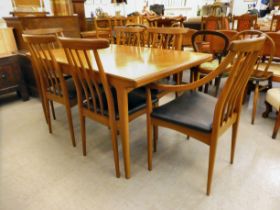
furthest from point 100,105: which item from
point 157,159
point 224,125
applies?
point 224,125

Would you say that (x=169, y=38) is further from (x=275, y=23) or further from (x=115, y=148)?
(x=275, y=23)

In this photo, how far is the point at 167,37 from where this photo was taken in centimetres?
228

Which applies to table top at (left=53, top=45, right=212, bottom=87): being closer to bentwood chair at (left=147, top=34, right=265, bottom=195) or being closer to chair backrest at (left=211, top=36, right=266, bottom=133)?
bentwood chair at (left=147, top=34, right=265, bottom=195)

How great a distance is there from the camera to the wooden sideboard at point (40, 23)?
9.29 feet

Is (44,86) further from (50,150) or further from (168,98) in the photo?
(168,98)

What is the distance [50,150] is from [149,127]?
0.98 metres

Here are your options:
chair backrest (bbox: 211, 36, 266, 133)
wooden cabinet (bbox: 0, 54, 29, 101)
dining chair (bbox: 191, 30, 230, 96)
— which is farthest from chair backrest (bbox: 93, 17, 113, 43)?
chair backrest (bbox: 211, 36, 266, 133)

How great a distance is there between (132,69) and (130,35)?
1423 millimetres

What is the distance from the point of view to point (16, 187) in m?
1.50

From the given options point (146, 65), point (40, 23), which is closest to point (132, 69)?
point (146, 65)

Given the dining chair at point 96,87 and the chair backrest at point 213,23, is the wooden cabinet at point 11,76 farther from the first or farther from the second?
the chair backrest at point 213,23

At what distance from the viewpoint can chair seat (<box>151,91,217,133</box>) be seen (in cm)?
128

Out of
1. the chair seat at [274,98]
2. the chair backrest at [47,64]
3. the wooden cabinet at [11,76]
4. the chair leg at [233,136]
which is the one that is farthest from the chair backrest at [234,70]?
the wooden cabinet at [11,76]

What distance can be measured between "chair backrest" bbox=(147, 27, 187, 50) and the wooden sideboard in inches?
58.3
